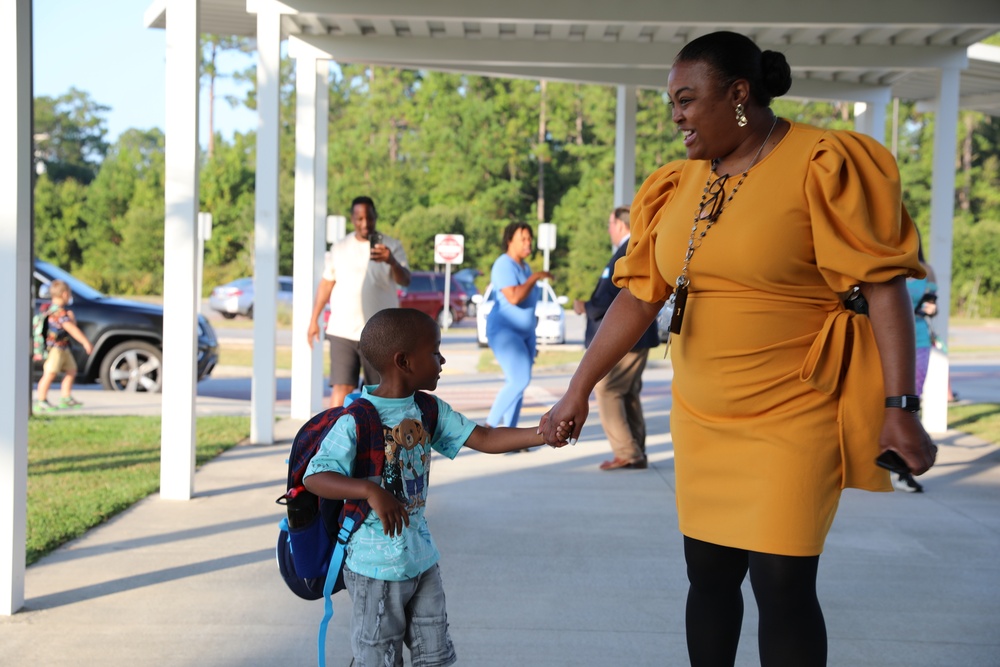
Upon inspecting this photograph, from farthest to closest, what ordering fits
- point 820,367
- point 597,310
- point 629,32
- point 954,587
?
point 629,32 → point 597,310 → point 954,587 → point 820,367

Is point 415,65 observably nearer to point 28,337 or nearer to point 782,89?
point 28,337

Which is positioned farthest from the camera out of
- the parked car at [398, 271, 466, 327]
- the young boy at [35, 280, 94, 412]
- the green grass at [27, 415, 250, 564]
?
the parked car at [398, 271, 466, 327]

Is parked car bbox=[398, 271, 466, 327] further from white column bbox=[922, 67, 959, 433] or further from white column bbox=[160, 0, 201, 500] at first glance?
white column bbox=[160, 0, 201, 500]

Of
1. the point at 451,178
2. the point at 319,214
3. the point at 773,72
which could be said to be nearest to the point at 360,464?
the point at 773,72

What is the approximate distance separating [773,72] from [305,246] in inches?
331

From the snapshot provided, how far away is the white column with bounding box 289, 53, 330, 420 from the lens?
11016mm

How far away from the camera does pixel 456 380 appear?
17688 millimetres

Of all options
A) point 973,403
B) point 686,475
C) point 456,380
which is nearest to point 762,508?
point 686,475

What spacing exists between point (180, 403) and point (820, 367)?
493 centimetres

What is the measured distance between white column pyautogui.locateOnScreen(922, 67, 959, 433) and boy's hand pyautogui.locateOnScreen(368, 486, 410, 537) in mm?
9206

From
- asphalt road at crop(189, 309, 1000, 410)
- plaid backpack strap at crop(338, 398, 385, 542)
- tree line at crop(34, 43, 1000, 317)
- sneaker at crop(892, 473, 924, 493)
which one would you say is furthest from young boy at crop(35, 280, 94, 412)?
tree line at crop(34, 43, 1000, 317)

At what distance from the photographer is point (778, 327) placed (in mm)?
2900

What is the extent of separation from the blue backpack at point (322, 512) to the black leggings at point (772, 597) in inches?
37.3

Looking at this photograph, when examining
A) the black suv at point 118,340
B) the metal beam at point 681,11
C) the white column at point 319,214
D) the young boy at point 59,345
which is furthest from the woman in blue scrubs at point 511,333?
the black suv at point 118,340
